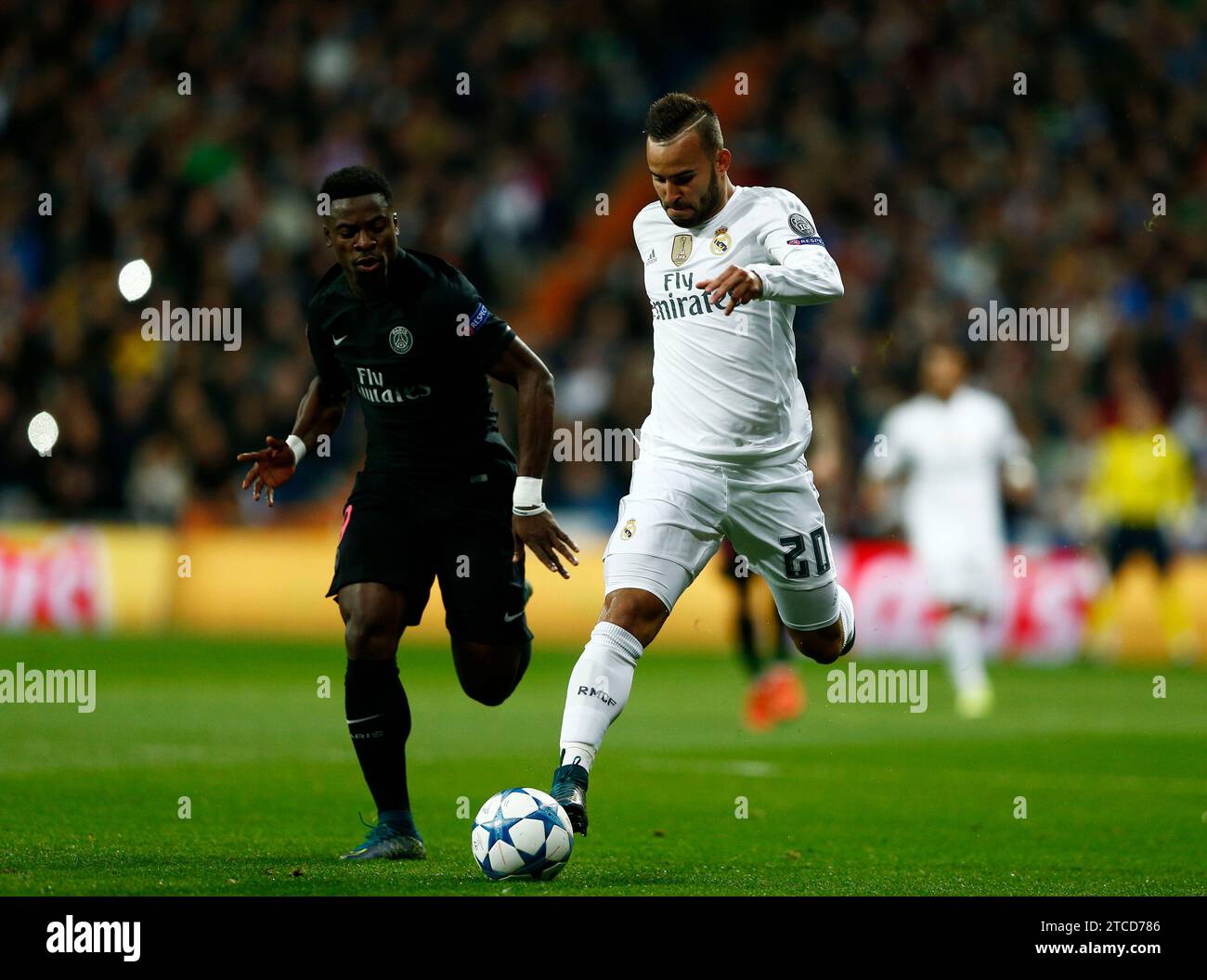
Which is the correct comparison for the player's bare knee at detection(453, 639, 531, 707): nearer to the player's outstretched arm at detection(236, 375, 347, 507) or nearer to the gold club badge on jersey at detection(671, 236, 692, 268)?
the player's outstretched arm at detection(236, 375, 347, 507)

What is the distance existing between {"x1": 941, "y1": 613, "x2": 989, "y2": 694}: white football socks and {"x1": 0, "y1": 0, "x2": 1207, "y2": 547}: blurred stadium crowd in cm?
252

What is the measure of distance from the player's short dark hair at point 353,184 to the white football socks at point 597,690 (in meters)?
1.68

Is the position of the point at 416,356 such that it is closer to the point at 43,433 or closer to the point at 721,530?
the point at 721,530

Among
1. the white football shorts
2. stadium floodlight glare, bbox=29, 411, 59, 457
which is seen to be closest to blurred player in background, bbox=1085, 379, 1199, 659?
stadium floodlight glare, bbox=29, 411, 59, 457

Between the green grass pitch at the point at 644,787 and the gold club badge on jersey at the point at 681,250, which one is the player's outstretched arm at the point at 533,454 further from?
the green grass pitch at the point at 644,787

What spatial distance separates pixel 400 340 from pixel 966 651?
24.3ft

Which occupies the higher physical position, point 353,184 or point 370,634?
point 353,184

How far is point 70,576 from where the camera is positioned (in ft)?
56.0

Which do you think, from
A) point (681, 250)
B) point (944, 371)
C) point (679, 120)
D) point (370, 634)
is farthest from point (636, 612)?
point (944, 371)

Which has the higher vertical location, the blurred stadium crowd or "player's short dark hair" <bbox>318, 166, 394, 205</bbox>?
the blurred stadium crowd

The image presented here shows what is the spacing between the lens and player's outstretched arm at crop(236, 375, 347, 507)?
6914 mm

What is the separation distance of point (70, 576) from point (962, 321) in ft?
28.0

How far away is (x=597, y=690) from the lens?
6.11 m
